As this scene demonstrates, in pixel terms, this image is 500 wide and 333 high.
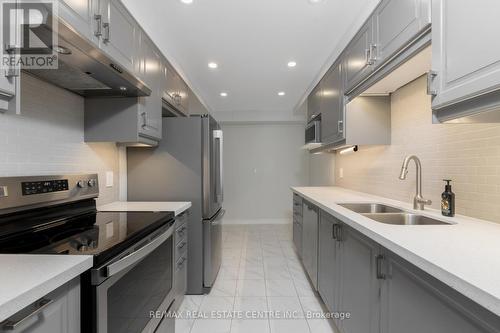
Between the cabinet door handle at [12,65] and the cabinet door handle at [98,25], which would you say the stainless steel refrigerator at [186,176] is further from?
the cabinet door handle at [12,65]

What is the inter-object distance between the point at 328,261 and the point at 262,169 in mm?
3865

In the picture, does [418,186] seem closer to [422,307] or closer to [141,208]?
[422,307]

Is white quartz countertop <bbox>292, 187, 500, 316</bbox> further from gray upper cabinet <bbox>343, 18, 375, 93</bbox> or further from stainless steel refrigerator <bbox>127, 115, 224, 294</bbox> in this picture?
stainless steel refrigerator <bbox>127, 115, 224, 294</bbox>

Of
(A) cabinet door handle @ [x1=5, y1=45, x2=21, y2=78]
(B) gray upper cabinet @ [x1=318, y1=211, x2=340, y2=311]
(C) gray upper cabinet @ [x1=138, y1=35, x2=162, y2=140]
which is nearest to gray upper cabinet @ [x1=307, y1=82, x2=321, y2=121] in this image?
(B) gray upper cabinet @ [x1=318, y1=211, x2=340, y2=311]

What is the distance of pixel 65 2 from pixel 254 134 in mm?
4667

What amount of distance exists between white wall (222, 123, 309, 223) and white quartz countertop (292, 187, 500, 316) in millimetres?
4336

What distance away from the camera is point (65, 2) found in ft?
3.68

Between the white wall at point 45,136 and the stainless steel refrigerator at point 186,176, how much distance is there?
1.27 ft

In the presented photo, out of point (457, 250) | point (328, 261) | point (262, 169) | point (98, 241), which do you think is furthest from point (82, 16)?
point (262, 169)

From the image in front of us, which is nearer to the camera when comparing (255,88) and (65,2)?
(65,2)

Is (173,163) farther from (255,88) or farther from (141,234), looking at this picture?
(255,88)

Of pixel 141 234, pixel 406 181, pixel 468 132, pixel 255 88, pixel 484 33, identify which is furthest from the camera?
pixel 255 88

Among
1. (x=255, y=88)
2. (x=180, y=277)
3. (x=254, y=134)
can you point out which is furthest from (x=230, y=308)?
(x=254, y=134)

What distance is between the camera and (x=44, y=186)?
4.38ft
